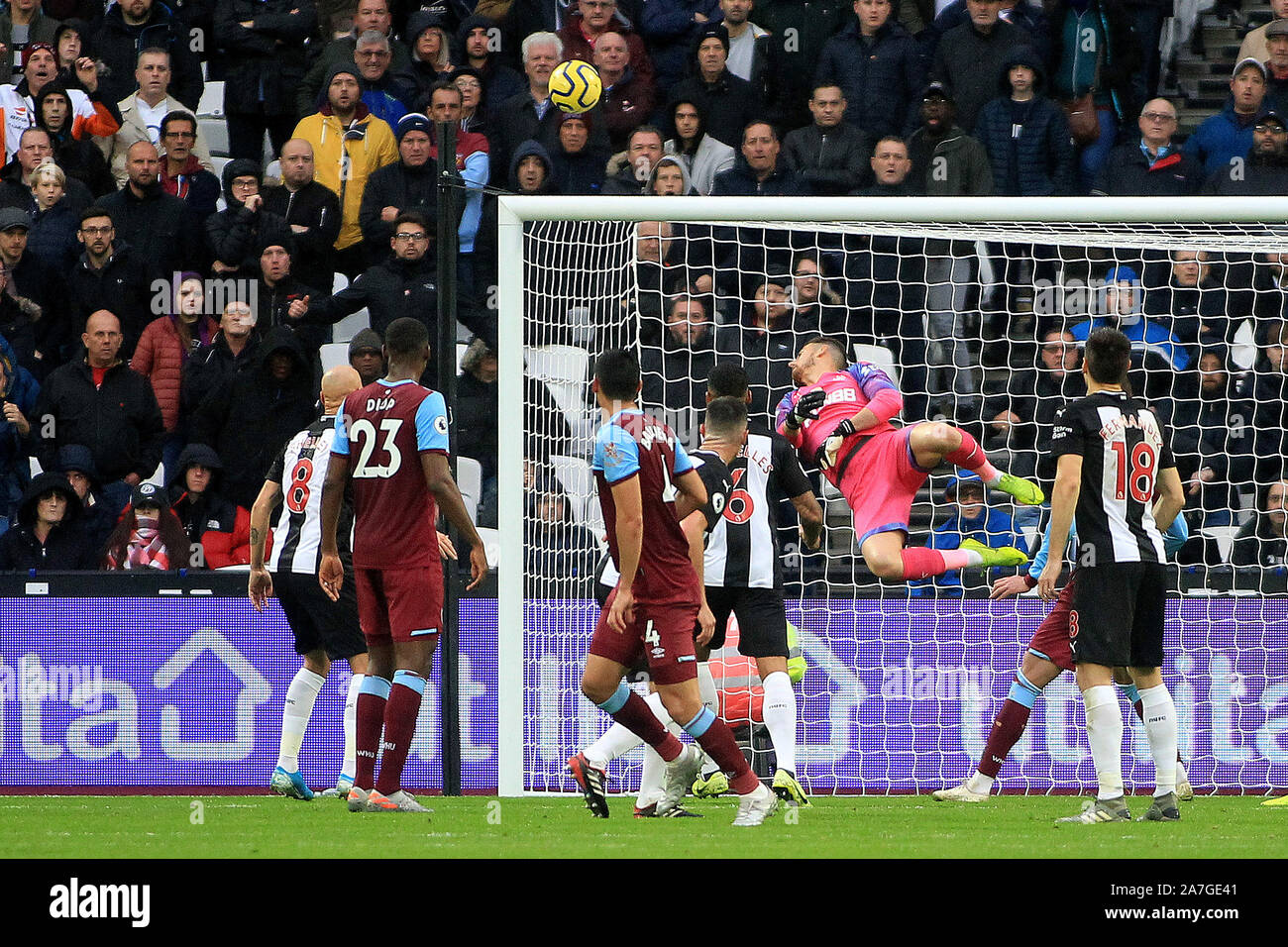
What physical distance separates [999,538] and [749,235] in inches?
105

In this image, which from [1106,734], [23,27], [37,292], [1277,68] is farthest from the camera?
[23,27]

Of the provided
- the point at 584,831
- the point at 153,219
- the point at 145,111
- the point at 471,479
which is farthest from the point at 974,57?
the point at 584,831

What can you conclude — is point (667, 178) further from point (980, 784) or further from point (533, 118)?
point (980, 784)

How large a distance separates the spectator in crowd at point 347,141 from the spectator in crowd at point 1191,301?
5030 millimetres

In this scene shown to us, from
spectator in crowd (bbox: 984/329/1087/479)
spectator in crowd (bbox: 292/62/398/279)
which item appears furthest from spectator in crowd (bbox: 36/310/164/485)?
spectator in crowd (bbox: 984/329/1087/479)

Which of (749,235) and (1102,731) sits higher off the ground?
(749,235)

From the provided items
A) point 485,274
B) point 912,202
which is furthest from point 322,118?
point 912,202

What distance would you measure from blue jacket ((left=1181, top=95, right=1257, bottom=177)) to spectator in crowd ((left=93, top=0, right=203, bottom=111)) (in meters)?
7.10

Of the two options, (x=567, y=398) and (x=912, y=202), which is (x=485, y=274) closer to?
(x=567, y=398)

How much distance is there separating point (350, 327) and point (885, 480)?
4397mm

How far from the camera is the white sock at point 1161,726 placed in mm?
7234

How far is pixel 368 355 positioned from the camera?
9570 mm
